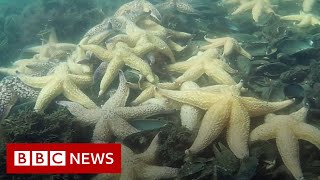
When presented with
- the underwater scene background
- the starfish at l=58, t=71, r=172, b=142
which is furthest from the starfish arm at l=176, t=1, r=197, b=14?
the starfish at l=58, t=71, r=172, b=142

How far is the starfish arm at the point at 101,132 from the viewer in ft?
13.1

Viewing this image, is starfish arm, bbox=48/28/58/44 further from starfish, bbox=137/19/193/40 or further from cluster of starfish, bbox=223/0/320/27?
cluster of starfish, bbox=223/0/320/27

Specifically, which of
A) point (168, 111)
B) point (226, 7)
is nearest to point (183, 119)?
point (168, 111)

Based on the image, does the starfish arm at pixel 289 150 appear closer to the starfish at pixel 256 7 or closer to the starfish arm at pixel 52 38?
the starfish at pixel 256 7

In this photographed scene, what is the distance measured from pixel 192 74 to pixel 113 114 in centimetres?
130

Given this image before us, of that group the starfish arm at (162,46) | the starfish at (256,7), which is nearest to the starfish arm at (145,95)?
the starfish arm at (162,46)

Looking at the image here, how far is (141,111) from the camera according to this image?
13.5ft

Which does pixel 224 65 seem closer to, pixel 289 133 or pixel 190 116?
pixel 190 116

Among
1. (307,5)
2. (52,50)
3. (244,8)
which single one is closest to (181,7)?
(244,8)

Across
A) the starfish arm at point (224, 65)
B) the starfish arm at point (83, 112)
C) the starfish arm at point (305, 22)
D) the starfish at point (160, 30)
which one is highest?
the starfish arm at point (305, 22)

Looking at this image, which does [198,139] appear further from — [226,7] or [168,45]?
[226,7]

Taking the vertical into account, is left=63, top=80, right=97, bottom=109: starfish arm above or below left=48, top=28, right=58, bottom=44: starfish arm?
below

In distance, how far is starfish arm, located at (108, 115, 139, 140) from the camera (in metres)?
3.94

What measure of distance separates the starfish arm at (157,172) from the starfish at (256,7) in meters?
4.59
